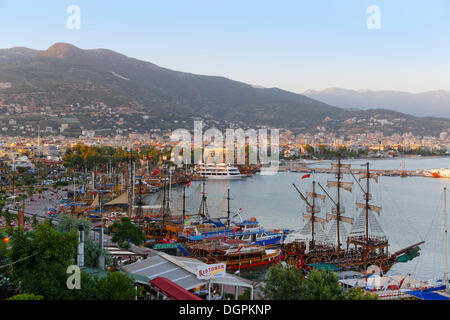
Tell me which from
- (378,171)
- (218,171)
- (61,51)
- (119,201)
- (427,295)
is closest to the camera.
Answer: (427,295)

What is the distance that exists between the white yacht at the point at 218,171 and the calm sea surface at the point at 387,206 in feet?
3.68

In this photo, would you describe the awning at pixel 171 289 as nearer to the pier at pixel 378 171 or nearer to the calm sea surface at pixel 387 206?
the calm sea surface at pixel 387 206

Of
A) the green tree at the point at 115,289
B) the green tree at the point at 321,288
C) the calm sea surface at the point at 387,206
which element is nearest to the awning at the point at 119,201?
the calm sea surface at the point at 387,206

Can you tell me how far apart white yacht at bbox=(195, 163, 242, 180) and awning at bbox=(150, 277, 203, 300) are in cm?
2436

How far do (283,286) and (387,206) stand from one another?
14505mm

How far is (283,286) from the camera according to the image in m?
5.09

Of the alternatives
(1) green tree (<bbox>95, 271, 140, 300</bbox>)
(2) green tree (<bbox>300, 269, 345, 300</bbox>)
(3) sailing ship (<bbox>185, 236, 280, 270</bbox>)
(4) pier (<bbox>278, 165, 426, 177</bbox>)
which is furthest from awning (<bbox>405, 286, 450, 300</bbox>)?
(4) pier (<bbox>278, 165, 426, 177</bbox>)

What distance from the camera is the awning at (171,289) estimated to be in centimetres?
494

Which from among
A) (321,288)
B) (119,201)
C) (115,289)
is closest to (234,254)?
(321,288)

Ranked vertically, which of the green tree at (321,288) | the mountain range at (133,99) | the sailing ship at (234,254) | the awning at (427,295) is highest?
the mountain range at (133,99)

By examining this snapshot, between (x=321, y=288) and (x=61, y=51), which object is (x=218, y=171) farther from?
(x=61, y=51)

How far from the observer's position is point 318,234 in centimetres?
1250

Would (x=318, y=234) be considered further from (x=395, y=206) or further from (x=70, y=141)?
(x=70, y=141)
